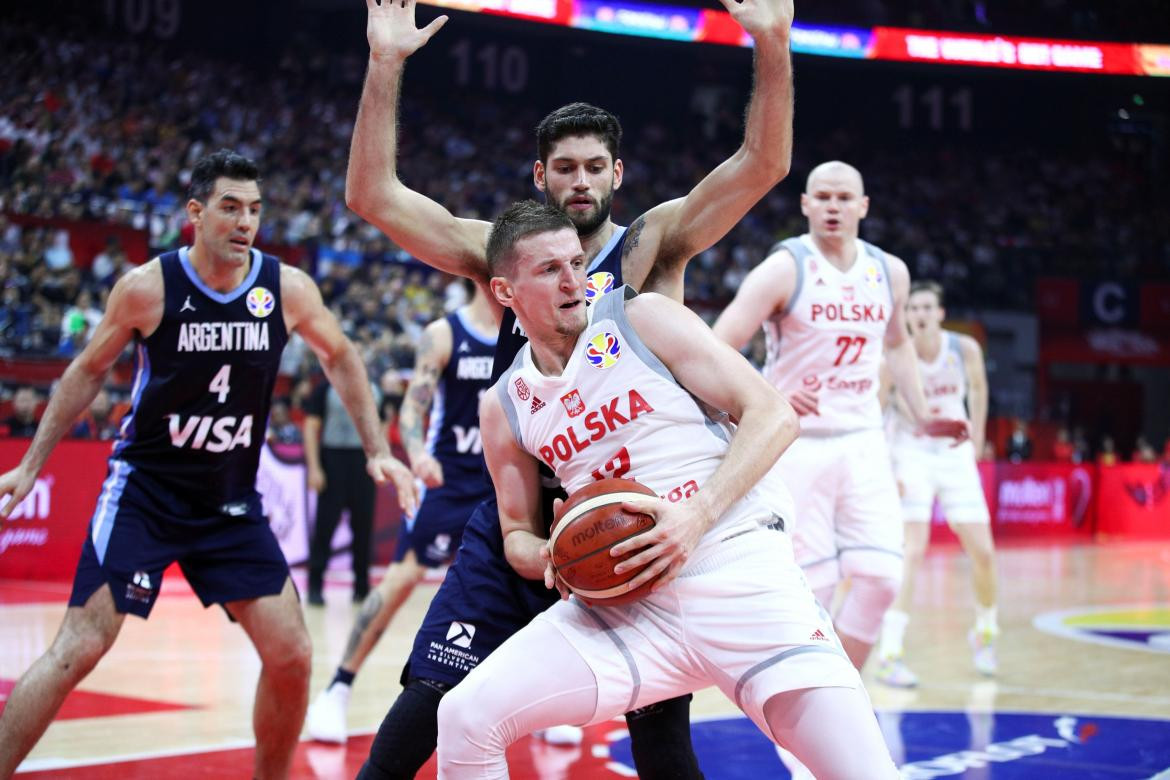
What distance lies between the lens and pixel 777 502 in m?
3.80

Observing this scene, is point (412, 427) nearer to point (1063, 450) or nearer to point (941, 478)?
point (941, 478)

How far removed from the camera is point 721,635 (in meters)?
3.43

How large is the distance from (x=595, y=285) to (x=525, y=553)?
3.01 ft

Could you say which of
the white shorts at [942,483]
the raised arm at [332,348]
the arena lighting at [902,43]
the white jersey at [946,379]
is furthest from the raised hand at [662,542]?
the arena lighting at [902,43]

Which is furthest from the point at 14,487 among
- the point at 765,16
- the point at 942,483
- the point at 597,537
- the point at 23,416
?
the point at 23,416

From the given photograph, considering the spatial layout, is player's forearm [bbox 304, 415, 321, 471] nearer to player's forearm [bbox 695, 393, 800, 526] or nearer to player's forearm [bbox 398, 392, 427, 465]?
player's forearm [bbox 398, 392, 427, 465]

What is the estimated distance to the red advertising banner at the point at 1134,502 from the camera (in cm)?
2048

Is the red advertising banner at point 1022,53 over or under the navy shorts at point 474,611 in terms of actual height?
over

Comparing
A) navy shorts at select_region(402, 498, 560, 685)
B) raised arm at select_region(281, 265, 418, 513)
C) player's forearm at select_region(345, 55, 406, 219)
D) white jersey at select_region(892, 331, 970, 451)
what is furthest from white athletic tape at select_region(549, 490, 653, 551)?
white jersey at select_region(892, 331, 970, 451)

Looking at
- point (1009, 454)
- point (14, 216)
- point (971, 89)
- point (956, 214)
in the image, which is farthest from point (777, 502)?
point (971, 89)

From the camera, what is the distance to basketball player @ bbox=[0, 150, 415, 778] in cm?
489

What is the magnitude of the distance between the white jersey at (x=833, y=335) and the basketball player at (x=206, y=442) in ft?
6.93

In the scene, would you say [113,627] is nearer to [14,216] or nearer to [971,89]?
[14,216]

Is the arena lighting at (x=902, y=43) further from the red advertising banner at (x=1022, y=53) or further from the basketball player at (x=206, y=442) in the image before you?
the basketball player at (x=206, y=442)
